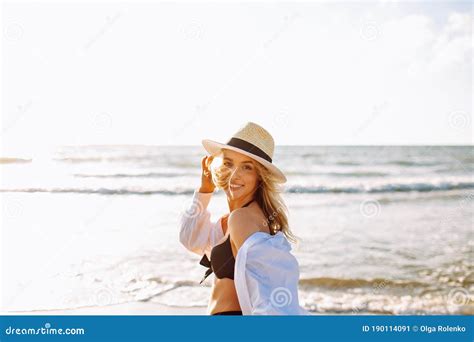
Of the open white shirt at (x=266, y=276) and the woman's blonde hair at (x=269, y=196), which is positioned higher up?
the woman's blonde hair at (x=269, y=196)

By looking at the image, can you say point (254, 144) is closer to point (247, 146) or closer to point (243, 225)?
point (247, 146)

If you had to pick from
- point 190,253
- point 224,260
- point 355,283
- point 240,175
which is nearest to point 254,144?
point 240,175

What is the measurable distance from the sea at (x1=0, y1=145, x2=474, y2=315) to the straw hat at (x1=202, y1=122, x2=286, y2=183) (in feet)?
12.0

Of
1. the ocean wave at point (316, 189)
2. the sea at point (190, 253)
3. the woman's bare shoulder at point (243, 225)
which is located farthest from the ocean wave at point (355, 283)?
the ocean wave at point (316, 189)

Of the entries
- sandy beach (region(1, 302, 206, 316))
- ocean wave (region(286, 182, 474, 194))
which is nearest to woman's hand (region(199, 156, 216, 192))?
sandy beach (region(1, 302, 206, 316))

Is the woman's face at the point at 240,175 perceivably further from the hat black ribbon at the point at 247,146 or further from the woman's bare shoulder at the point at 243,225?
the woman's bare shoulder at the point at 243,225

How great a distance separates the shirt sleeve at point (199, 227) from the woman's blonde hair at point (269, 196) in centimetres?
27

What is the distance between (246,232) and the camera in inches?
98.6

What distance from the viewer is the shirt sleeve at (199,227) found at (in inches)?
121

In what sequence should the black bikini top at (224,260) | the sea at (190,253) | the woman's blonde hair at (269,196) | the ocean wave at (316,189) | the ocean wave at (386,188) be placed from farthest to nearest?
the ocean wave at (386,188)
the ocean wave at (316,189)
the sea at (190,253)
the woman's blonde hair at (269,196)
the black bikini top at (224,260)

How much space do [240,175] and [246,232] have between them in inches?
14.3

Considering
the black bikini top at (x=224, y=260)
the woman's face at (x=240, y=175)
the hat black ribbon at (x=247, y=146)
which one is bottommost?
the black bikini top at (x=224, y=260)

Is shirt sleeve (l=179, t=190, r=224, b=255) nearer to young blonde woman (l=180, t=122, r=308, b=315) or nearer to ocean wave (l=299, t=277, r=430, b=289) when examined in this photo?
young blonde woman (l=180, t=122, r=308, b=315)

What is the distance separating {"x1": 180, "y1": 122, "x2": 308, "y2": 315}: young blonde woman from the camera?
93.3 inches
